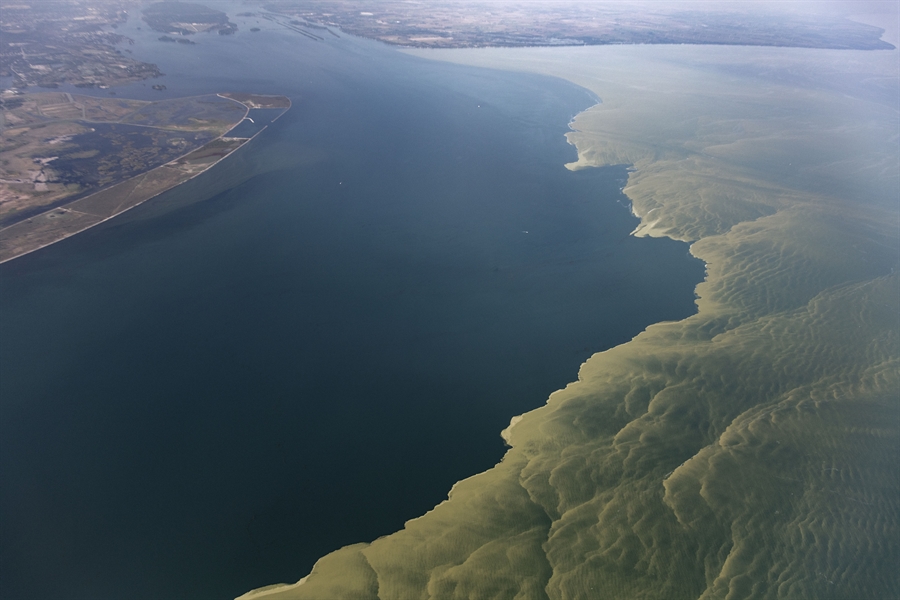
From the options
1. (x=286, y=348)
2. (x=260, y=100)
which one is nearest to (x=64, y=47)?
(x=260, y=100)

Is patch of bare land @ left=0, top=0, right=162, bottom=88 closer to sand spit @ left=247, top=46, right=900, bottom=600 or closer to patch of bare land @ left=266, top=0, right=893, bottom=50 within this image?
patch of bare land @ left=266, top=0, right=893, bottom=50

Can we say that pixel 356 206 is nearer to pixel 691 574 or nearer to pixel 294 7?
pixel 691 574

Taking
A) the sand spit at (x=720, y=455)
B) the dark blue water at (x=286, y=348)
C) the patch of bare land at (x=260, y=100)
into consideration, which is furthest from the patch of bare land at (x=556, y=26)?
the sand spit at (x=720, y=455)

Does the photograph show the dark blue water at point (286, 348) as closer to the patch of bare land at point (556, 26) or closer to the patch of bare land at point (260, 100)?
the patch of bare land at point (260, 100)

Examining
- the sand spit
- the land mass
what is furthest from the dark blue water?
the land mass

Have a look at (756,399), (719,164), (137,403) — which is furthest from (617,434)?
(719,164)

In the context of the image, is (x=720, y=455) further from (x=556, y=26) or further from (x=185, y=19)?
(x=556, y=26)
